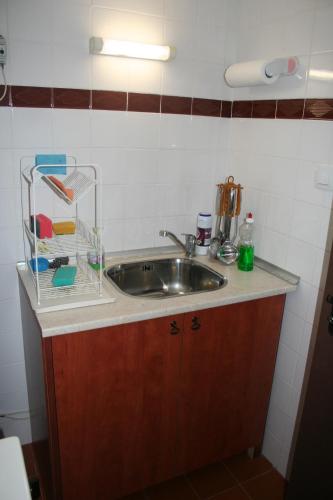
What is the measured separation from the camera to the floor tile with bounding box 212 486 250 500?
176 cm

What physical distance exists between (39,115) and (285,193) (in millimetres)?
1067

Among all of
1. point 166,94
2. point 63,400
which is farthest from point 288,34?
point 63,400

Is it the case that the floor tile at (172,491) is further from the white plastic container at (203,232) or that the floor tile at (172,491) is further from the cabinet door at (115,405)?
the white plastic container at (203,232)

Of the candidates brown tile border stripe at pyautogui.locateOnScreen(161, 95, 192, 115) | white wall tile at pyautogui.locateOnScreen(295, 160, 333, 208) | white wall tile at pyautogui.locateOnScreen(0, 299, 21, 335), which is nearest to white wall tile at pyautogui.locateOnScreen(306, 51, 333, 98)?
white wall tile at pyautogui.locateOnScreen(295, 160, 333, 208)

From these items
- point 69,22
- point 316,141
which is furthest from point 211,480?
point 69,22

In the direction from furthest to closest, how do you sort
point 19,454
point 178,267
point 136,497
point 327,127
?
point 178,267, point 136,497, point 327,127, point 19,454

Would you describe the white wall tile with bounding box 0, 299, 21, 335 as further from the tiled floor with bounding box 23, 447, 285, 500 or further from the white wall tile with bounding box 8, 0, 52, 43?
the white wall tile with bounding box 8, 0, 52, 43

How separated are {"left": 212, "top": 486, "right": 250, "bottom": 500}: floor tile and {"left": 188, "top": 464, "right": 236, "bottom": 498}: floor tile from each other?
0.02m

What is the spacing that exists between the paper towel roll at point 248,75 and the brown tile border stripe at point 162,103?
12 cm

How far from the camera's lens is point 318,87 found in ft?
4.99

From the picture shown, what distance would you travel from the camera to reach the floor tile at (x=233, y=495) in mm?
1757

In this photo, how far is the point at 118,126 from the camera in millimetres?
1758

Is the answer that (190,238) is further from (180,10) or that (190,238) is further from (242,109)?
(180,10)

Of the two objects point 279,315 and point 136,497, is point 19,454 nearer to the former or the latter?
point 136,497
